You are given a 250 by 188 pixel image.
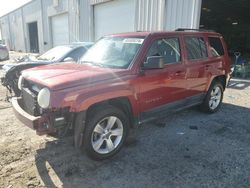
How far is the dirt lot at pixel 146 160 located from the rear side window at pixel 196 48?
1.44m

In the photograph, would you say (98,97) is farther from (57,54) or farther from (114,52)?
(57,54)

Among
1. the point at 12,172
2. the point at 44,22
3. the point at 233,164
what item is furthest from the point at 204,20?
the point at 12,172

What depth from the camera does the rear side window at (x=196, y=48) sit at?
493cm

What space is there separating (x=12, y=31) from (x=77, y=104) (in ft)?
118

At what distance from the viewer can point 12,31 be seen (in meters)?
34.6

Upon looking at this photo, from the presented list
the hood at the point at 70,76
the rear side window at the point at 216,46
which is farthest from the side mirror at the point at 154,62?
the rear side window at the point at 216,46

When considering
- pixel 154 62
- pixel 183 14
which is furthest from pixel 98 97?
pixel 183 14

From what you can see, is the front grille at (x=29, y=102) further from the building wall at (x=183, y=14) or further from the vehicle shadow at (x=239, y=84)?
the vehicle shadow at (x=239, y=84)

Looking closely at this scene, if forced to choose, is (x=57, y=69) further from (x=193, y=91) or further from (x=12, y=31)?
(x=12, y=31)

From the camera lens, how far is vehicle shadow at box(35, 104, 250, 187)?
324cm

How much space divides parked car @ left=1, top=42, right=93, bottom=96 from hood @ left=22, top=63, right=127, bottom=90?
85.5 inches

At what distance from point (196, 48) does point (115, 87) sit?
2.41m

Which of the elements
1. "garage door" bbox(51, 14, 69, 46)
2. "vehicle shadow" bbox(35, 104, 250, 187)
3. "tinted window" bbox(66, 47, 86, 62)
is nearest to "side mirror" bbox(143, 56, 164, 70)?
"vehicle shadow" bbox(35, 104, 250, 187)

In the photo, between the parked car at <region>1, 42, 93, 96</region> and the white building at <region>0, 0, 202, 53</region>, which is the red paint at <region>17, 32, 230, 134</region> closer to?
the parked car at <region>1, 42, 93, 96</region>
